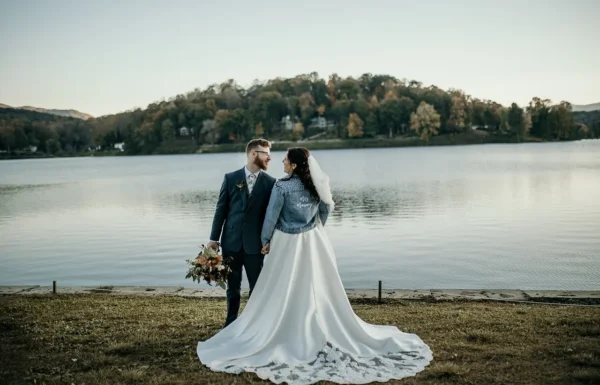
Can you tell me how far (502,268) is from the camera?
1567 centimetres

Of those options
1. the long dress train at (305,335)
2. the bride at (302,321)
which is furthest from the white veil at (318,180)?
the long dress train at (305,335)

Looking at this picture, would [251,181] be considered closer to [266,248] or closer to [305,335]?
[266,248]

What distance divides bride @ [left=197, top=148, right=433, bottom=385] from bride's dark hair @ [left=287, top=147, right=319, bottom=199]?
13mm

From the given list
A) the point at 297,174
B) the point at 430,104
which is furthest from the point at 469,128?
the point at 297,174

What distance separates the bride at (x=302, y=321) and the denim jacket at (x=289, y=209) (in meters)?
0.01

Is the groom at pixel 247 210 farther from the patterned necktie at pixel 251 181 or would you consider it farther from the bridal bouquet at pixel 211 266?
the bridal bouquet at pixel 211 266

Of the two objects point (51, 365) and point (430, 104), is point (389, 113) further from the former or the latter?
point (51, 365)

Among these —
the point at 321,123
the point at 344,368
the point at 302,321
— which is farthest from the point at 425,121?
the point at 344,368

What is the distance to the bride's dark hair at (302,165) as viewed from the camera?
6.87 meters

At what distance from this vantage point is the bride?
19.9 feet

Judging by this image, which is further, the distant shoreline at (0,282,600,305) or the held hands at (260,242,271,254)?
the distant shoreline at (0,282,600,305)

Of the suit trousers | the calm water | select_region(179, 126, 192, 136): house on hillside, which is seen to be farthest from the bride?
select_region(179, 126, 192, 136): house on hillside

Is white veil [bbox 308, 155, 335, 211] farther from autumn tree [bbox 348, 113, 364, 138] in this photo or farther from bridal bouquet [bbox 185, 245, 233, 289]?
autumn tree [bbox 348, 113, 364, 138]

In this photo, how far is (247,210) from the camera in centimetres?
722
